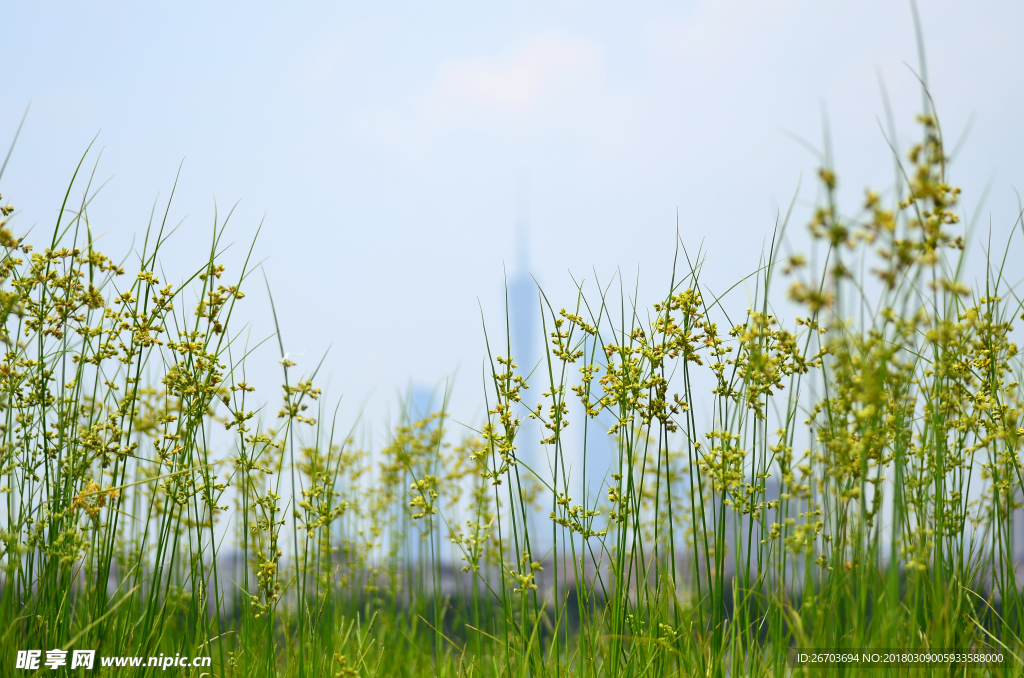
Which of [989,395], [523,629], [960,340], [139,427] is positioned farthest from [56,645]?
[989,395]

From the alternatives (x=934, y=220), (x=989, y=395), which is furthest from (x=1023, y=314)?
(x=934, y=220)

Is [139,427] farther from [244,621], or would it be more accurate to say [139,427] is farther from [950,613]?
[950,613]

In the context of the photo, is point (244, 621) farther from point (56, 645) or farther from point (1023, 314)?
point (1023, 314)

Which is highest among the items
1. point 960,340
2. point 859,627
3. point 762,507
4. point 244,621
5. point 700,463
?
point 960,340

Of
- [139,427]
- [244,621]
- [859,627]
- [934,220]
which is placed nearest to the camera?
[934,220]

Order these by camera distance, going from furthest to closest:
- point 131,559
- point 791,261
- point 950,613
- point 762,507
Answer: point 131,559 → point 950,613 → point 762,507 → point 791,261

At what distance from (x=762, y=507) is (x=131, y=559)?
349cm

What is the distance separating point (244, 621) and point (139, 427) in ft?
3.32

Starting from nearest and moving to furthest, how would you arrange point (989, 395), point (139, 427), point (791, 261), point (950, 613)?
point (791, 261) → point (950, 613) → point (989, 395) → point (139, 427)

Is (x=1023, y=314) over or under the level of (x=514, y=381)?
over

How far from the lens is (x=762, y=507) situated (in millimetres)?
2078

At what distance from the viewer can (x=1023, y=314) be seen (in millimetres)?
2668

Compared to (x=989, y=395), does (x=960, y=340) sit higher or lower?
higher

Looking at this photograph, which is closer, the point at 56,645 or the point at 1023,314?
the point at 56,645
